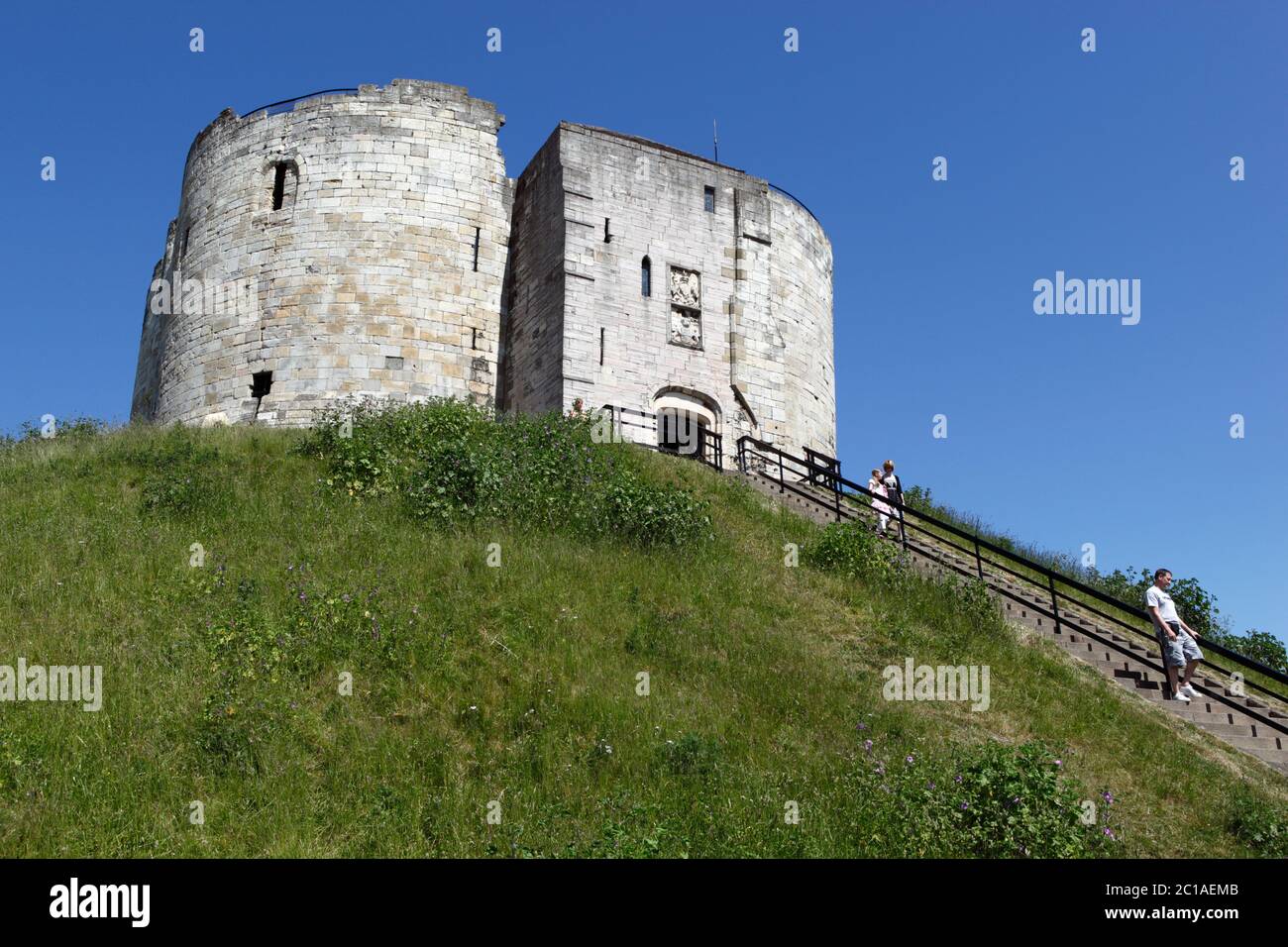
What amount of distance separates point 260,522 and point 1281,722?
41.0ft

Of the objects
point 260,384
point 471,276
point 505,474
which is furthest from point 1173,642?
point 260,384

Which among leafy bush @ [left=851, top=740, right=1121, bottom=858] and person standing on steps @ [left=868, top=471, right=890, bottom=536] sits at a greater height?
person standing on steps @ [left=868, top=471, right=890, bottom=536]

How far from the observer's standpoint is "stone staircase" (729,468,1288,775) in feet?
43.4

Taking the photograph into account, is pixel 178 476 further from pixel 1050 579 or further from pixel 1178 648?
pixel 1178 648

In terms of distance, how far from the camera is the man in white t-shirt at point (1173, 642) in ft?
44.4

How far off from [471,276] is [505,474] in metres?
9.33

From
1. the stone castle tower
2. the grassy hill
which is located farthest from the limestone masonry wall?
the grassy hill

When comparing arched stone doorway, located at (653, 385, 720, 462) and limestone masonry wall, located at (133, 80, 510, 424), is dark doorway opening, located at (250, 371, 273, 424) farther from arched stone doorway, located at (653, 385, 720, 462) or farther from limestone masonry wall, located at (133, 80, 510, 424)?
arched stone doorway, located at (653, 385, 720, 462)

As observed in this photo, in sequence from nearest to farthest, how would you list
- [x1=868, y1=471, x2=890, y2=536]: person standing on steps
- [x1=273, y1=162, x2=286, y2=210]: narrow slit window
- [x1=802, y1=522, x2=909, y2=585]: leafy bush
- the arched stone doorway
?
[x1=802, y1=522, x2=909, y2=585]: leafy bush → [x1=868, y1=471, x2=890, y2=536]: person standing on steps → the arched stone doorway → [x1=273, y1=162, x2=286, y2=210]: narrow slit window

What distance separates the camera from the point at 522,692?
1162cm

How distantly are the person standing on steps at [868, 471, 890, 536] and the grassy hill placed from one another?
1127 millimetres

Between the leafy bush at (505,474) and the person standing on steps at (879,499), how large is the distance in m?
2.79
